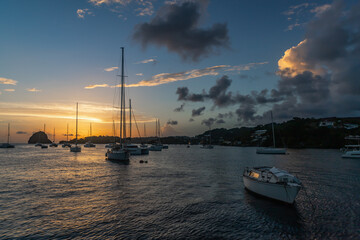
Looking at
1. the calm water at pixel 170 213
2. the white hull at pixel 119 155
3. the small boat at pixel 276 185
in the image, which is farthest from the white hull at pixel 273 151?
the small boat at pixel 276 185

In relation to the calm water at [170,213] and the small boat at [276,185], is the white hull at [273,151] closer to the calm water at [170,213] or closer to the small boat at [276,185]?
the calm water at [170,213]

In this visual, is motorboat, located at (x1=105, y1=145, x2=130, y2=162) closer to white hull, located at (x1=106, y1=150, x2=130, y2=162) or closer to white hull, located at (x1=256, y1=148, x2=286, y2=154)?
white hull, located at (x1=106, y1=150, x2=130, y2=162)

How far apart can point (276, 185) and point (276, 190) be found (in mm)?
642

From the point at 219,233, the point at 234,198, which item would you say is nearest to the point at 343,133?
the point at 234,198

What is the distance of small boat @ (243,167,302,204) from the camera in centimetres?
2502

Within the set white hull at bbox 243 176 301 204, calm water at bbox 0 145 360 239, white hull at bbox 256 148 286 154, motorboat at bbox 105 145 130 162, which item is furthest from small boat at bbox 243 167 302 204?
white hull at bbox 256 148 286 154

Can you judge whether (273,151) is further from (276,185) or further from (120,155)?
(276,185)

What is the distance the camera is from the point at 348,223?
20562mm

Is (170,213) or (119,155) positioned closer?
(170,213)

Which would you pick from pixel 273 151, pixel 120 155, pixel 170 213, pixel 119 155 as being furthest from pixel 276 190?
pixel 273 151

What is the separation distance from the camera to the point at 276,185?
26031mm

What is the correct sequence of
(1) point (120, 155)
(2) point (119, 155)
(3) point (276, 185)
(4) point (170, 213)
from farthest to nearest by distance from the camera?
(2) point (119, 155) < (1) point (120, 155) < (3) point (276, 185) < (4) point (170, 213)

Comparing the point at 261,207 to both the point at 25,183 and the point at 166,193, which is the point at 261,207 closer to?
the point at 166,193

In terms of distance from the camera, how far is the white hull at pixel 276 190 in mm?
24875
